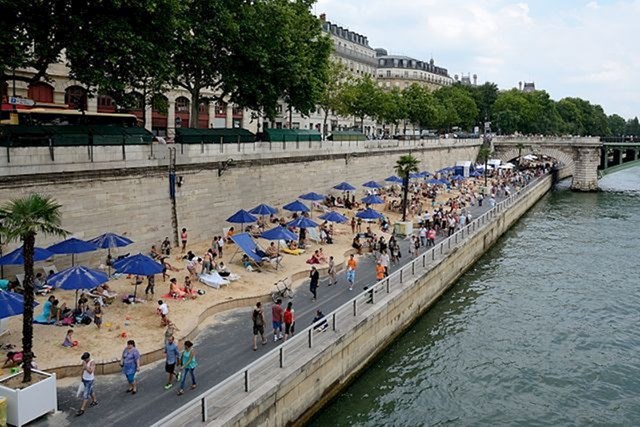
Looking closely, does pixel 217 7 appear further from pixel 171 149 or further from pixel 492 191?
pixel 492 191

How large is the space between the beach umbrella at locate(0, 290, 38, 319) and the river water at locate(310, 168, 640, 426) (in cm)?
864

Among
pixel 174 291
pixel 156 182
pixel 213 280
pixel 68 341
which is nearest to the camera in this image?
pixel 68 341

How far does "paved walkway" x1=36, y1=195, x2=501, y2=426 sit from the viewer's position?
46.1 feet

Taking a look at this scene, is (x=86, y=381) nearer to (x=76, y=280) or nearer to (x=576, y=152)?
(x=76, y=280)

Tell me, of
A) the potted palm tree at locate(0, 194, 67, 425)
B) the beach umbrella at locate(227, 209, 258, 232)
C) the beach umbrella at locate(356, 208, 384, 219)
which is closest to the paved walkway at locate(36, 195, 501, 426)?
the potted palm tree at locate(0, 194, 67, 425)

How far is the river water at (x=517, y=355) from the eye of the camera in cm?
1908

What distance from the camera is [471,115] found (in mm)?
122062

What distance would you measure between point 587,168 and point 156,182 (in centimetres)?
6956

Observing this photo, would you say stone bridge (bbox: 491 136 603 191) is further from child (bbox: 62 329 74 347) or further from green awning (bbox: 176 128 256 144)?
child (bbox: 62 329 74 347)

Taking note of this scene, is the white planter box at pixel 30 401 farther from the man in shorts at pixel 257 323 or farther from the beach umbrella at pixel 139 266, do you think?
the beach umbrella at pixel 139 266

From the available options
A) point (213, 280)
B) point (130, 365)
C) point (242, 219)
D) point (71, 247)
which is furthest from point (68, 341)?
point (242, 219)

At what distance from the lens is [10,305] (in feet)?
51.1

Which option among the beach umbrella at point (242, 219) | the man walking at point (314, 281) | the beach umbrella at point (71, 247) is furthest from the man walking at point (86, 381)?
the beach umbrella at point (242, 219)

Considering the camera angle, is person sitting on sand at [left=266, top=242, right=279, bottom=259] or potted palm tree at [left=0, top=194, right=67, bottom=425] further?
person sitting on sand at [left=266, top=242, right=279, bottom=259]
